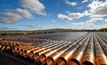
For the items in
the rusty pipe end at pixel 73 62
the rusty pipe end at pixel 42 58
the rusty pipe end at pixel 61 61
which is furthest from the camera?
the rusty pipe end at pixel 42 58

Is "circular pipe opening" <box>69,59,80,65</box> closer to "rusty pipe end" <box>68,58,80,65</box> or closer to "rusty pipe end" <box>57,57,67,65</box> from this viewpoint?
"rusty pipe end" <box>68,58,80,65</box>

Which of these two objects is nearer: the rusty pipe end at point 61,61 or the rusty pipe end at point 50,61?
the rusty pipe end at point 61,61

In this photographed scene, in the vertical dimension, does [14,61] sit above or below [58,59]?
below

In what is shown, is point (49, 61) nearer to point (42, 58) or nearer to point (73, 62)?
point (42, 58)

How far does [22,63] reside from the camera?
8633 millimetres

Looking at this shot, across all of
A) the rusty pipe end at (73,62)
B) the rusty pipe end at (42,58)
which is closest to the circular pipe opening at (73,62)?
the rusty pipe end at (73,62)

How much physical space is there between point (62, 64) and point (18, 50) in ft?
17.8

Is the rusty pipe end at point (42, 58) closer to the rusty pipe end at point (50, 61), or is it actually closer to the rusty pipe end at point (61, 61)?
the rusty pipe end at point (50, 61)

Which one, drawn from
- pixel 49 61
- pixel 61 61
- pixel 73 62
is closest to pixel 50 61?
pixel 49 61

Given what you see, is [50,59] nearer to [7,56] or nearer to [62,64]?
[62,64]

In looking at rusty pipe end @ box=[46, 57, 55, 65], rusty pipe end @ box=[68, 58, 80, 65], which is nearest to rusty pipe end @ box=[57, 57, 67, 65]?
rusty pipe end @ box=[68, 58, 80, 65]

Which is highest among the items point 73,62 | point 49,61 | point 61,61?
point 73,62

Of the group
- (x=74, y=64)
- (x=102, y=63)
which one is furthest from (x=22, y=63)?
(x=102, y=63)

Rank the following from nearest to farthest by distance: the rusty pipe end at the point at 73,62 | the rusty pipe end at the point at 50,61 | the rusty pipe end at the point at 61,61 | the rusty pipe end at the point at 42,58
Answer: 1. the rusty pipe end at the point at 73,62
2. the rusty pipe end at the point at 61,61
3. the rusty pipe end at the point at 50,61
4. the rusty pipe end at the point at 42,58
